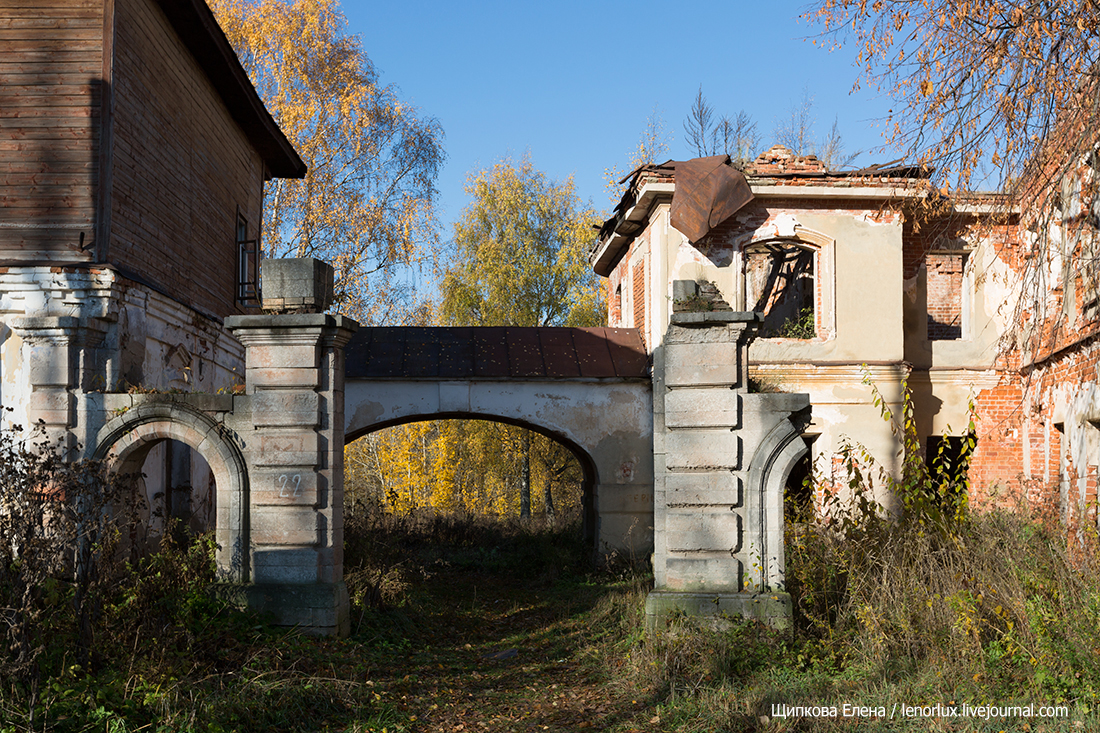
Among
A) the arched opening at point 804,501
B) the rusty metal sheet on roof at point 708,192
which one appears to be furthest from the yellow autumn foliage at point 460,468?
the arched opening at point 804,501

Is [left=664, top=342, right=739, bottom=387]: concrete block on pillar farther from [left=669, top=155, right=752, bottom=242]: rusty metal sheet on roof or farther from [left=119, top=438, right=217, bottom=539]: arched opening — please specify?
[left=669, top=155, right=752, bottom=242]: rusty metal sheet on roof

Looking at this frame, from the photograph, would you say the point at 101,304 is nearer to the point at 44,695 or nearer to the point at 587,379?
the point at 44,695

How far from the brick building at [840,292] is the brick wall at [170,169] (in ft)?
22.3

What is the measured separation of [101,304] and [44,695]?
197 inches

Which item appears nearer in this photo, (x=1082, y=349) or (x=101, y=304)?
(x=101, y=304)

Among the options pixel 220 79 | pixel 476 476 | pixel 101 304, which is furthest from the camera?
pixel 476 476

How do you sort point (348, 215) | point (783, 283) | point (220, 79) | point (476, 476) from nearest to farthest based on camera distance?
point (220, 79)
point (783, 283)
point (348, 215)
point (476, 476)

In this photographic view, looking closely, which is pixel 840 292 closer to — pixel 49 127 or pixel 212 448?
pixel 212 448

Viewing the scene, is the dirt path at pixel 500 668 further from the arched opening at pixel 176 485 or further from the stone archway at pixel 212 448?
the arched opening at pixel 176 485

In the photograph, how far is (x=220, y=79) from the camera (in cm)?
1319

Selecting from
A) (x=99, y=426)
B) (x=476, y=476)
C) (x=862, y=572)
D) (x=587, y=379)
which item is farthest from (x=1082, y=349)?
(x=476, y=476)

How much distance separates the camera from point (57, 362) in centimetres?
891

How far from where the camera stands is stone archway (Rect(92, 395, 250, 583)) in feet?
25.5

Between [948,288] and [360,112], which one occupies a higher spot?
[360,112]
